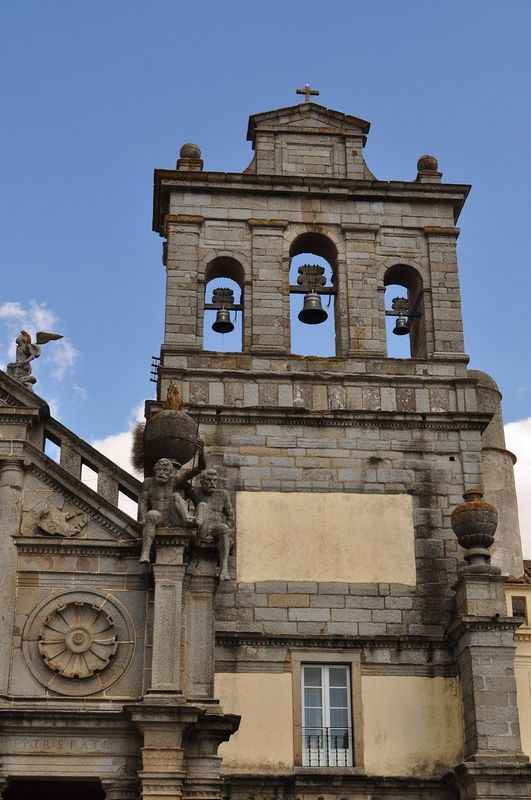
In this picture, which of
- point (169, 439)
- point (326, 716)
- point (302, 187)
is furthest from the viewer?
point (302, 187)

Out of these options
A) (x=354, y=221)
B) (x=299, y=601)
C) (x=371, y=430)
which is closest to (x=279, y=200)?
(x=354, y=221)

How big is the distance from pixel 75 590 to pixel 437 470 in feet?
23.5

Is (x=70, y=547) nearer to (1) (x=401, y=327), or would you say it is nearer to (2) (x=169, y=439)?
(2) (x=169, y=439)

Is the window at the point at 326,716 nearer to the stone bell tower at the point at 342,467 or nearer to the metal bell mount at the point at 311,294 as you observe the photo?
the stone bell tower at the point at 342,467

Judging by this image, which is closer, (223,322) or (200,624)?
(200,624)

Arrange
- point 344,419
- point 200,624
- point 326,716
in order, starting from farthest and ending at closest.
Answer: point 344,419 < point 326,716 < point 200,624

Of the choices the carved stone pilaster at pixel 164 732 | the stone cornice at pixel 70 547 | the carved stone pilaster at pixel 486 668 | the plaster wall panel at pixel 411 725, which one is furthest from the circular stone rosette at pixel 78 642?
the carved stone pilaster at pixel 486 668

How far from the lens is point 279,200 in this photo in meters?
25.3

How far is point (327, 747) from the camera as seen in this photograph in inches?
814

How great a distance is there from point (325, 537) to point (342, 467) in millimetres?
1339

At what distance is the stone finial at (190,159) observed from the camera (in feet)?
84.1

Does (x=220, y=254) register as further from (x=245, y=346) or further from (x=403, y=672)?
(x=403, y=672)

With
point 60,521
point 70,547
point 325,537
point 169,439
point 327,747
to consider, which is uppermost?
point 169,439

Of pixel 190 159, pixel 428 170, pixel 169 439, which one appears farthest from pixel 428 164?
pixel 169 439
